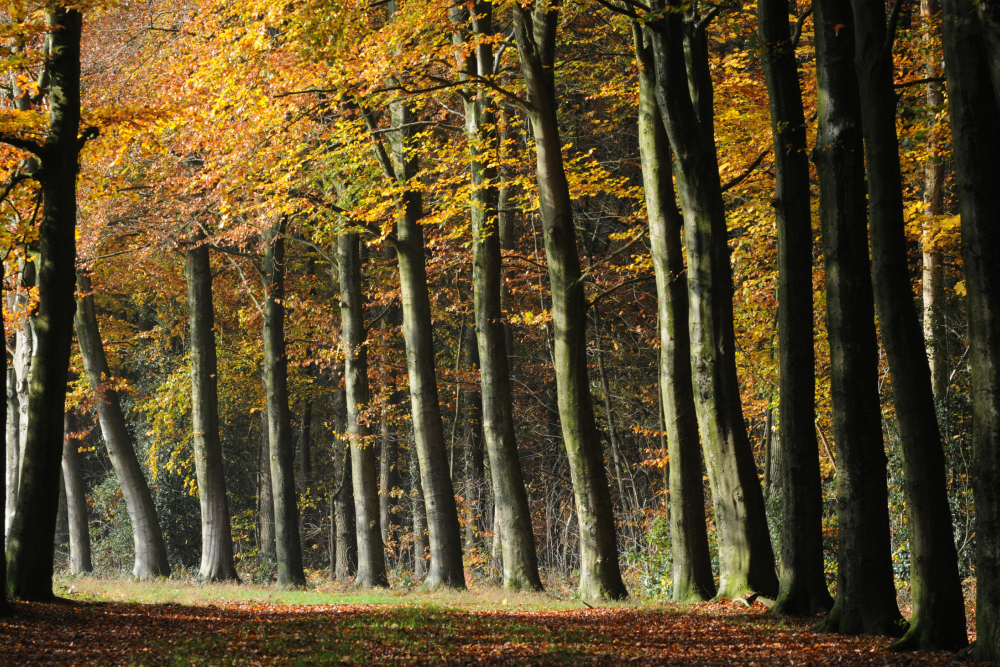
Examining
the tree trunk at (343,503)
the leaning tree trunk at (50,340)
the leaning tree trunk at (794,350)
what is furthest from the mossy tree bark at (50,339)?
the tree trunk at (343,503)

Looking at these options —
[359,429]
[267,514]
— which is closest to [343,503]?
[267,514]

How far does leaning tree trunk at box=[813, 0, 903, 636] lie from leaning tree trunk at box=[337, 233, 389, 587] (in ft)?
36.4

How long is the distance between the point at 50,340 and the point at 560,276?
20.8 ft

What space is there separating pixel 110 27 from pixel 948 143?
1576 cm

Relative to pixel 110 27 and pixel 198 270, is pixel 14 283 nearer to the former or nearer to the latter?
pixel 198 270

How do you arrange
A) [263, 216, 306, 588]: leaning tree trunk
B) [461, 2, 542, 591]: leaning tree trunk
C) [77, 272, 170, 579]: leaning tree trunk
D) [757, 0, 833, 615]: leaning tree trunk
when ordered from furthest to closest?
[77, 272, 170, 579]: leaning tree trunk
[263, 216, 306, 588]: leaning tree trunk
[461, 2, 542, 591]: leaning tree trunk
[757, 0, 833, 615]: leaning tree trunk

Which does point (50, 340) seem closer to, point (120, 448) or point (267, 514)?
point (120, 448)

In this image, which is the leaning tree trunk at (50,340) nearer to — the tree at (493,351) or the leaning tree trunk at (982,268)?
the tree at (493,351)

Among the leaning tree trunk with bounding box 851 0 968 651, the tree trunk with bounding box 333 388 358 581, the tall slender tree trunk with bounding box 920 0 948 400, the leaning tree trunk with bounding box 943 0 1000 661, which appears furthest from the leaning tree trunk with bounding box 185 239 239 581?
the leaning tree trunk with bounding box 943 0 1000 661

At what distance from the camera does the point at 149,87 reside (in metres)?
16.8

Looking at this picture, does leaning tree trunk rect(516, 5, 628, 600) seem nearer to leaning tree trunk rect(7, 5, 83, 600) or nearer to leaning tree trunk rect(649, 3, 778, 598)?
leaning tree trunk rect(649, 3, 778, 598)

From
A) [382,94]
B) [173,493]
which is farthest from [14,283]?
[173,493]

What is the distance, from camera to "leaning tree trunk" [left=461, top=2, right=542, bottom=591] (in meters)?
13.8

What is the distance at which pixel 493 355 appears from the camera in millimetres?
14070
